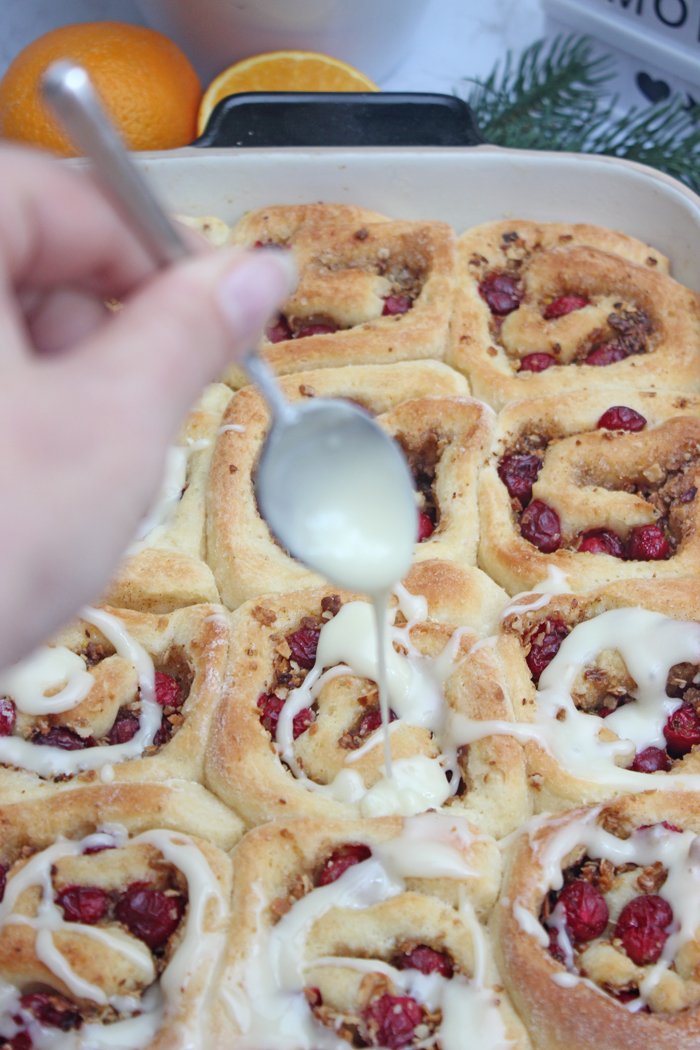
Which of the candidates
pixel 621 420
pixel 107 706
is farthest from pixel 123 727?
pixel 621 420

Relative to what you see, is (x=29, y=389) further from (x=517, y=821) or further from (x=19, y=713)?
(x=517, y=821)

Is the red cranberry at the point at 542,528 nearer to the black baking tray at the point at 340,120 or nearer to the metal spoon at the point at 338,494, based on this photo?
the metal spoon at the point at 338,494

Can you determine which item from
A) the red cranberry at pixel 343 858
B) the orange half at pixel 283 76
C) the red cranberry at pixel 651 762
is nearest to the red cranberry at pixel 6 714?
the red cranberry at pixel 343 858

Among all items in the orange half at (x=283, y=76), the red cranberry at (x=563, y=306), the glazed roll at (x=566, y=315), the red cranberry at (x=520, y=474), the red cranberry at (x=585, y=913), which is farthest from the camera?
the orange half at (x=283, y=76)

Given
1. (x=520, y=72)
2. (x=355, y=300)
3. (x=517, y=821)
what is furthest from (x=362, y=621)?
(x=520, y=72)

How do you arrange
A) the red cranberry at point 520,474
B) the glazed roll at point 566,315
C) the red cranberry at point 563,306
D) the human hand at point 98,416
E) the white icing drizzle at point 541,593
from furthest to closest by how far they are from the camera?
the red cranberry at point 563,306 → the glazed roll at point 566,315 → the red cranberry at point 520,474 → the white icing drizzle at point 541,593 → the human hand at point 98,416
